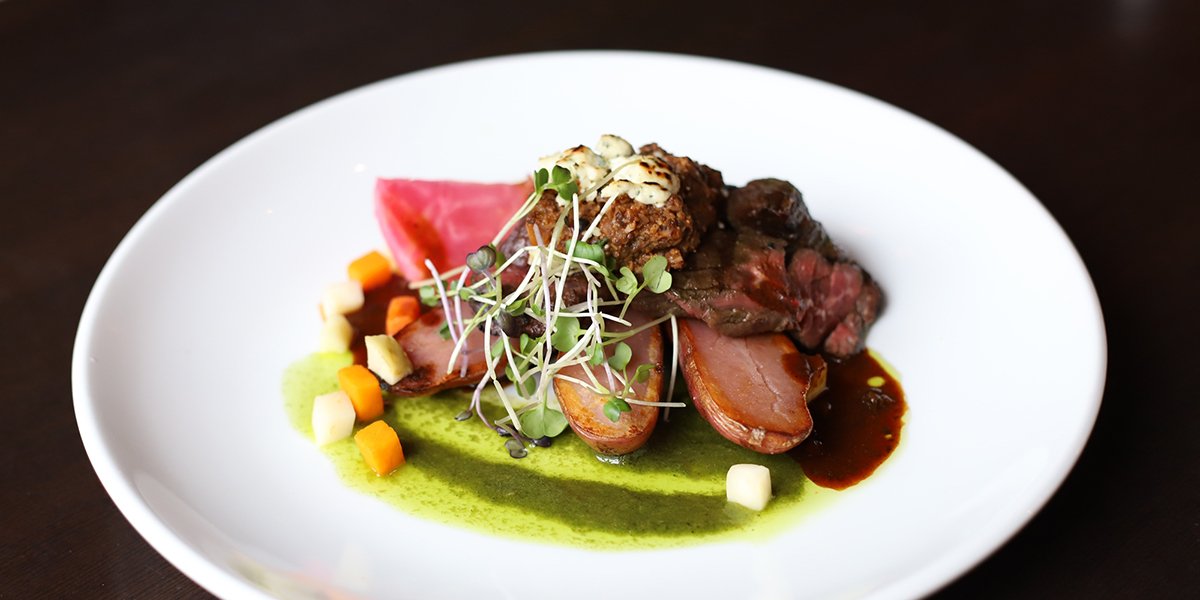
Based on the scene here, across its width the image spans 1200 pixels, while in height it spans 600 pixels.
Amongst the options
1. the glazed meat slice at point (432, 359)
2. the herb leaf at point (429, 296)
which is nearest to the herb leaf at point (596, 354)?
the glazed meat slice at point (432, 359)

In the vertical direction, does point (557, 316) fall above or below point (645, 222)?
below

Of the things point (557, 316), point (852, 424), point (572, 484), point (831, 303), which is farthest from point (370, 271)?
point (852, 424)

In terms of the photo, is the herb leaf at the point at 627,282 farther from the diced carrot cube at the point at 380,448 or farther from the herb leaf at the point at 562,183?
the diced carrot cube at the point at 380,448

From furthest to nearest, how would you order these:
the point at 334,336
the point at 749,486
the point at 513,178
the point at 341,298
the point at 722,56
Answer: the point at 722,56, the point at 513,178, the point at 341,298, the point at 334,336, the point at 749,486

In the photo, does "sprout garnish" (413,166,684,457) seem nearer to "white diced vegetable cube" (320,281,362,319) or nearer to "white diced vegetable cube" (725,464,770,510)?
"white diced vegetable cube" (725,464,770,510)

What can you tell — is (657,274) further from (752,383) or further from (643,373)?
(752,383)

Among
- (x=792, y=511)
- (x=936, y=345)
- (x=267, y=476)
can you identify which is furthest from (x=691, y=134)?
(x=267, y=476)
